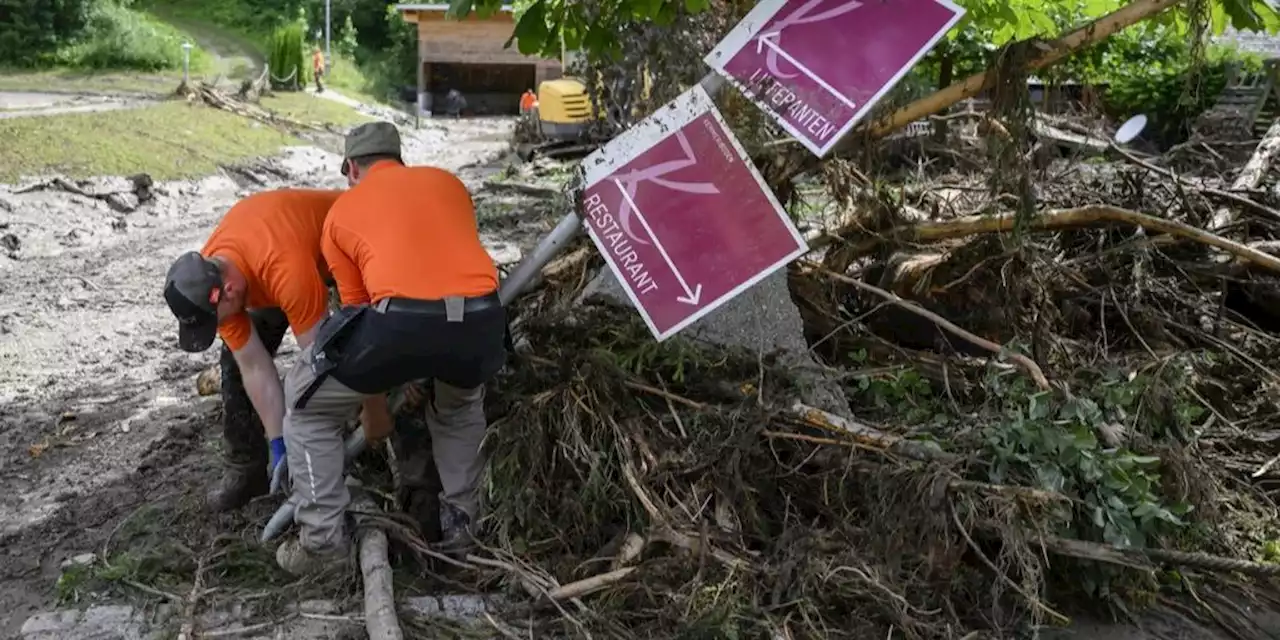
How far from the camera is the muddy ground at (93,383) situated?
13.3ft

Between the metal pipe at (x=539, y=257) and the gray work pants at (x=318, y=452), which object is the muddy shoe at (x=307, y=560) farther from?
the metal pipe at (x=539, y=257)

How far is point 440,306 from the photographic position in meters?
3.34

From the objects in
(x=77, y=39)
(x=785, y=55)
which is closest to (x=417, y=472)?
(x=785, y=55)

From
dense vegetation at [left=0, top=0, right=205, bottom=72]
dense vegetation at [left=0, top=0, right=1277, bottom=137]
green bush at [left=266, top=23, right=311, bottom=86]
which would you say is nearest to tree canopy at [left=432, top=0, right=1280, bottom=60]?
dense vegetation at [left=0, top=0, right=1277, bottom=137]

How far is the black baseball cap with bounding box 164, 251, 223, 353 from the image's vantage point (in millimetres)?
3412

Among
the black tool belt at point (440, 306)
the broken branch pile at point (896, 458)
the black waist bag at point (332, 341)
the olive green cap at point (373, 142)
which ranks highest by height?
the olive green cap at point (373, 142)

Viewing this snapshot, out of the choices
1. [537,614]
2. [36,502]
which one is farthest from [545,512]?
[36,502]

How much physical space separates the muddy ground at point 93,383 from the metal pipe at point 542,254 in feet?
4.29

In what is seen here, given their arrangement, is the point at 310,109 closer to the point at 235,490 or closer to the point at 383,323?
the point at 235,490

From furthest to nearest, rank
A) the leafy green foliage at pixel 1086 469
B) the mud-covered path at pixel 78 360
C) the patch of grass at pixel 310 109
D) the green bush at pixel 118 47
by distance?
the green bush at pixel 118 47, the patch of grass at pixel 310 109, the mud-covered path at pixel 78 360, the leafy green foliage at pixel 1086 469

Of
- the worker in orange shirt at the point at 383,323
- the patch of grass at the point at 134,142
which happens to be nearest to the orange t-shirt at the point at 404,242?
the worker in orange shirt at the point at 383,323

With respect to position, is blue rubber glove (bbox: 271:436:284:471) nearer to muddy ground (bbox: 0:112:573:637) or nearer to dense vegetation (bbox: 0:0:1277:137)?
muddy ground (bbox: 0:112:573:637)

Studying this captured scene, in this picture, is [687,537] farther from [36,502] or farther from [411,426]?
[36,502]

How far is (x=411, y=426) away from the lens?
402 centimetres
